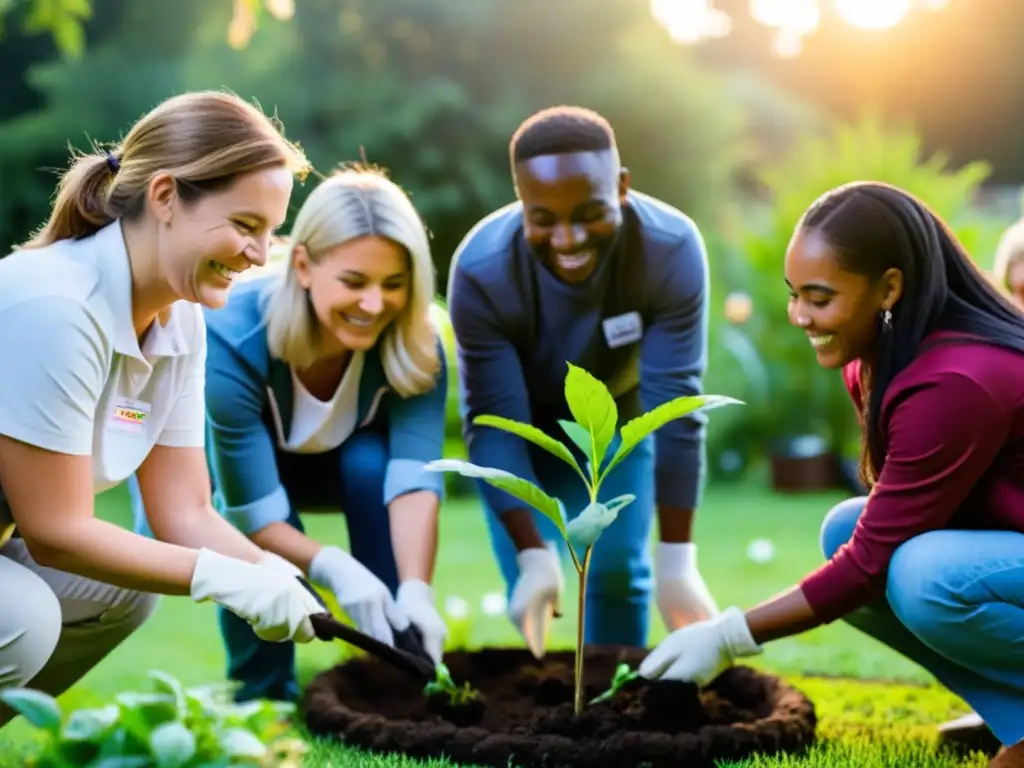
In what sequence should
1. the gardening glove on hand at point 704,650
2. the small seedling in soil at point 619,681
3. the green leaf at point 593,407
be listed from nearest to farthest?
the green leaf at point 593,407, the gardening glove on hand at point 704,650, the small seedling in soil at point 619,681

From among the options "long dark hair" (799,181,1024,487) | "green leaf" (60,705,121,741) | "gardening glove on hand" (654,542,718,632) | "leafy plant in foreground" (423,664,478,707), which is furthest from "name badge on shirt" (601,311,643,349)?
"green leaf" (60,705,121,741)

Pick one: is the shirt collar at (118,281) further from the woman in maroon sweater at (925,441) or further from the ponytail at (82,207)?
the woman in maroon sweater at (925,441)

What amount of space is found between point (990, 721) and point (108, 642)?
1.58 meters

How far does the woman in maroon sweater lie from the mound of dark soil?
17 cm

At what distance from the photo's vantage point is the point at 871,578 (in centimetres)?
207

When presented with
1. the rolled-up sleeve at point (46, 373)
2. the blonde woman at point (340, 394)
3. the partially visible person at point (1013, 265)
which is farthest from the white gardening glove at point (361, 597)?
the partially visible person at point (1013, 265)

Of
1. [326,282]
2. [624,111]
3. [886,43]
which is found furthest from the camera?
[886,43]

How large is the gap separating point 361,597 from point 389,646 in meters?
0.21

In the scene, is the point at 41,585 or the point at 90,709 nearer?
the point at 90,709

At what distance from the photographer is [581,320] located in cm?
278

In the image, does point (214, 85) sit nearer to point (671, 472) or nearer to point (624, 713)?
point (671, 472)

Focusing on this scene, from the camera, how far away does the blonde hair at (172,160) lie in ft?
6.46

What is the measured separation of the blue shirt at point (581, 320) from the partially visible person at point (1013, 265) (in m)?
0.89

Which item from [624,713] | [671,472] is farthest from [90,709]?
[671,472]
